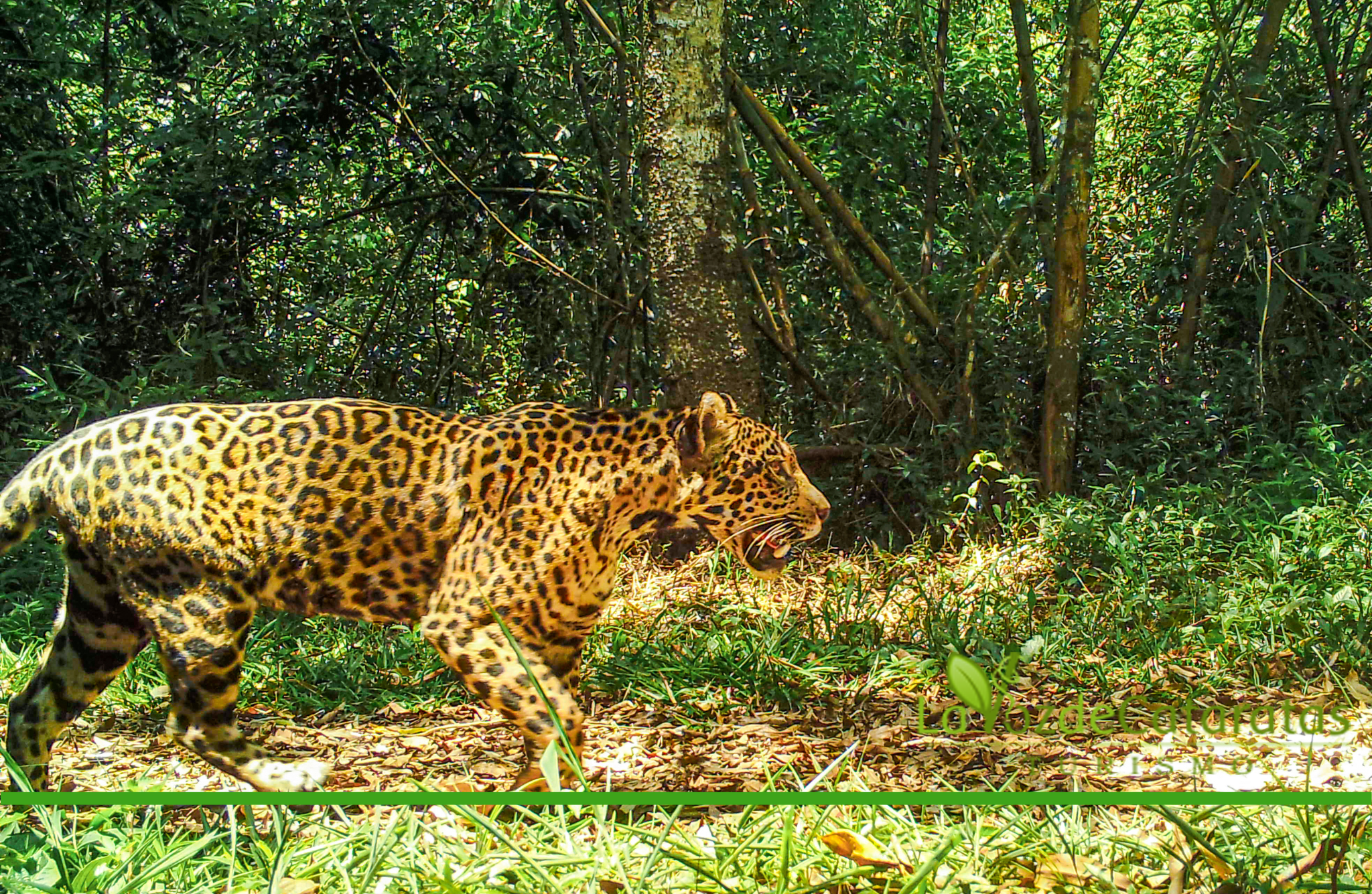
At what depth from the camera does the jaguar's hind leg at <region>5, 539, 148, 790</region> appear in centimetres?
257

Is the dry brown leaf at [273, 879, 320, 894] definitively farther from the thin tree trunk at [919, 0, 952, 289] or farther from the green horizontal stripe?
the thin tree trunk at [919, 0, 952, 289]

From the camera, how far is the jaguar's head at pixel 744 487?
2658mm

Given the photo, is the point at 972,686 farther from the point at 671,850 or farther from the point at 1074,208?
the point at 1074,208

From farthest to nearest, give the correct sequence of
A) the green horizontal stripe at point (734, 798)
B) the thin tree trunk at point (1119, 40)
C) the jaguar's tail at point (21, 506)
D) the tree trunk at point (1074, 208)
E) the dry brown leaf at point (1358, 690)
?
the thin tree trunk at point (1119, 40) → the tree trunk at point (1074, 208) → the jaguar's tail at point (21, 506) → the dry brown leaf at point (1358, 690) → the green horizontal stripe at point (734, 798)

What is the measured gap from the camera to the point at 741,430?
2.70m

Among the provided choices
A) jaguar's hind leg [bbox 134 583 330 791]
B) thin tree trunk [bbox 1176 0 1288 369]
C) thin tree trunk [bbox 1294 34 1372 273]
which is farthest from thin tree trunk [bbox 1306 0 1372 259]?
jaguar's hind leg [bbox 134 583 330 791]

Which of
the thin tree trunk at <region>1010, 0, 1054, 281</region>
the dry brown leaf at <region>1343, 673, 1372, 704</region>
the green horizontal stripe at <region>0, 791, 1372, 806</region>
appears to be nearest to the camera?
the green horizontal stripe at <region>0, 791, 1372, 806</region>

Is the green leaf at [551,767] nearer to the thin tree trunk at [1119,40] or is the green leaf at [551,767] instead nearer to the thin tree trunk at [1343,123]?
the thin tree trunk at [1119,40]

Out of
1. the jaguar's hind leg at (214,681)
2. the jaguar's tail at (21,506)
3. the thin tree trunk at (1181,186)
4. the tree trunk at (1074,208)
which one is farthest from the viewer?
the thin tree trunk at (1181,186)

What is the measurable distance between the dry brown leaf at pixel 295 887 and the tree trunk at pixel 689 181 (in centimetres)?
141

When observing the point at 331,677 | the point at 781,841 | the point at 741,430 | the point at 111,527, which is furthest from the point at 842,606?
the point at 111,527

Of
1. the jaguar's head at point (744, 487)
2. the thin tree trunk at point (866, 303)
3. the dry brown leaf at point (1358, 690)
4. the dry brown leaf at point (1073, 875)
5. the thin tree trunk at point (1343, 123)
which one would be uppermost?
the thin tree trunk at point (1343, 123)

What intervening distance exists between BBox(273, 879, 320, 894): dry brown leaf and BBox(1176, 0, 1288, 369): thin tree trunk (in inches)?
92.0

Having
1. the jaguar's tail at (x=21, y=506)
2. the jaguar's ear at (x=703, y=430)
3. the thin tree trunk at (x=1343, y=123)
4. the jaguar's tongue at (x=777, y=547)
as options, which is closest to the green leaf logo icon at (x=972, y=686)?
the jaguar's tongue at (x=777, y=547)
